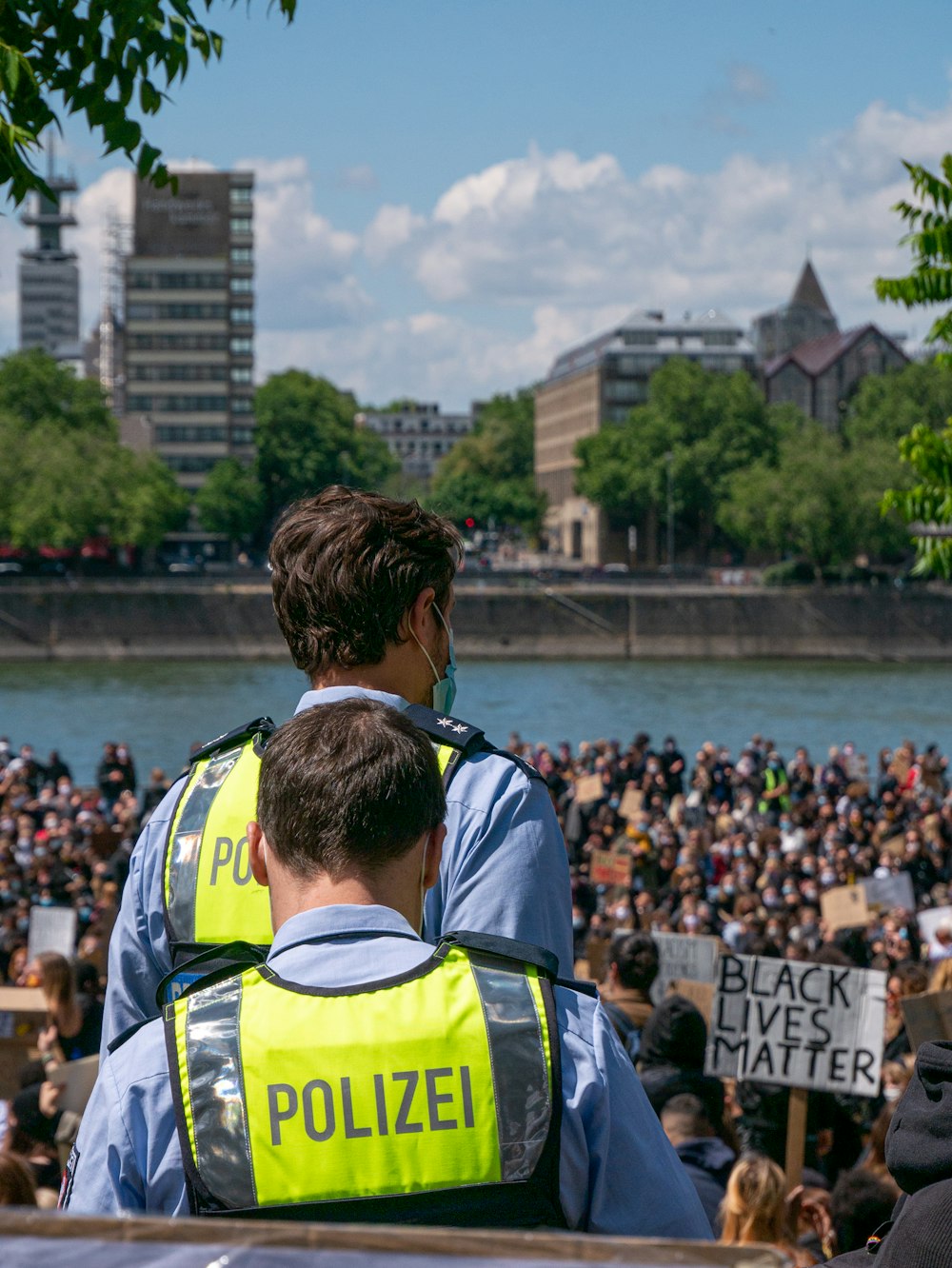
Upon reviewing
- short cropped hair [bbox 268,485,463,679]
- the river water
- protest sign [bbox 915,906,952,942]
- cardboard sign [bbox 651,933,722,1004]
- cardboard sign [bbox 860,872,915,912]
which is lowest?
the river water

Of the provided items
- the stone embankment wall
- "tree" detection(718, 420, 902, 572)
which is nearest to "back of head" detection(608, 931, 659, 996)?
the stone embankment wall

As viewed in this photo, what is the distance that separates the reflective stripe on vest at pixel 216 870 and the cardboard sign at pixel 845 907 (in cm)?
997

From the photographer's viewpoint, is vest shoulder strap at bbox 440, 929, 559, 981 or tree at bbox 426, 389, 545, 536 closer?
vest shoulder strap at bbox 440, 929, 559, 981

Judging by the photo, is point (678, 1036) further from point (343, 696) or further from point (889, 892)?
point (889, 892)

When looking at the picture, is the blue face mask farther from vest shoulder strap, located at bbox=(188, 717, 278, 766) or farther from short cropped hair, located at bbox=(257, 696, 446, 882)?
short cropped hair, located at bbox=(257, 696, 446, 882)

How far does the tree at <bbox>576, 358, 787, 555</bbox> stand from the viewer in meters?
88.2

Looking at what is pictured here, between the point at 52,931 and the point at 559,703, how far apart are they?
4206cm

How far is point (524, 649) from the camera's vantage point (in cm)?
6366

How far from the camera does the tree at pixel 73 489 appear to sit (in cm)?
7012

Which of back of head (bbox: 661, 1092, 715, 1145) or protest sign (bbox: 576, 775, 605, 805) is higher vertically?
back of head (bbox: 661, 1092, 715, 1145)

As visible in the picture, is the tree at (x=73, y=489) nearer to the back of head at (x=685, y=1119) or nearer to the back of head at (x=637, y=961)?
the back of head at (x=637, y=961)

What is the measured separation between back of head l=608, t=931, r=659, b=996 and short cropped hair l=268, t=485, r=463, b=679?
401cm

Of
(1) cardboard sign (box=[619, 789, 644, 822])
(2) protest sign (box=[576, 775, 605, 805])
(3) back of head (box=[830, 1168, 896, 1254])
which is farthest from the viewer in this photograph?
(1) cardboard sign (box=[619, 789, 644, 822])

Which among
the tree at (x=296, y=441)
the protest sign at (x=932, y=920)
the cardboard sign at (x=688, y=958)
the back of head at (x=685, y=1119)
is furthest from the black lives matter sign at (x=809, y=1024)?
the tree at (x=296, y=441)
